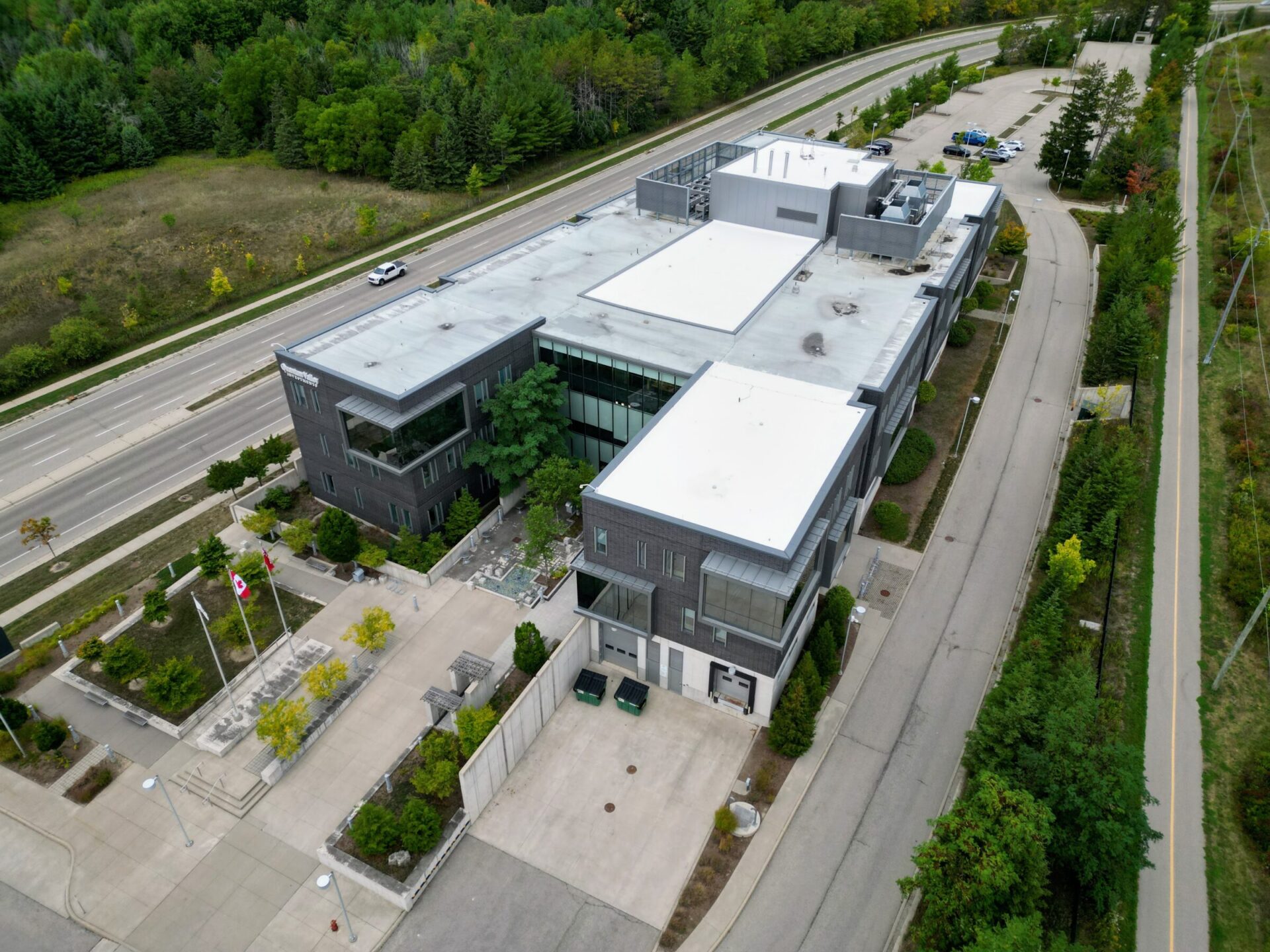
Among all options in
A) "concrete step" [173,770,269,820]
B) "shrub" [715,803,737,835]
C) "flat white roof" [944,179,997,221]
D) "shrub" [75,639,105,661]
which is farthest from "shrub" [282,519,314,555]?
"flat white roof" [944,179,997,221]

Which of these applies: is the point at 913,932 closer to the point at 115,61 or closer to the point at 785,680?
the point at 785,680

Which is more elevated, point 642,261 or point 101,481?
point 642,261

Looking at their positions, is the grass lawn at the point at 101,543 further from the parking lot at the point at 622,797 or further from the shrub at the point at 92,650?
the parking lot at the point at 622,797

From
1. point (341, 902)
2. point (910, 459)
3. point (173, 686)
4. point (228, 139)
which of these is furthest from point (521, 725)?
point (228, 139)

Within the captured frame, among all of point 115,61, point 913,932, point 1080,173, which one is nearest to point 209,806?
point 913,932

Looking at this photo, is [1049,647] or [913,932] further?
[1049,647]

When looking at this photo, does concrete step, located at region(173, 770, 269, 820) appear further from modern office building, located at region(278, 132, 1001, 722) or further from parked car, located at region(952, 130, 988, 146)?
parked car, located at region(952, 130, 988, 146)
